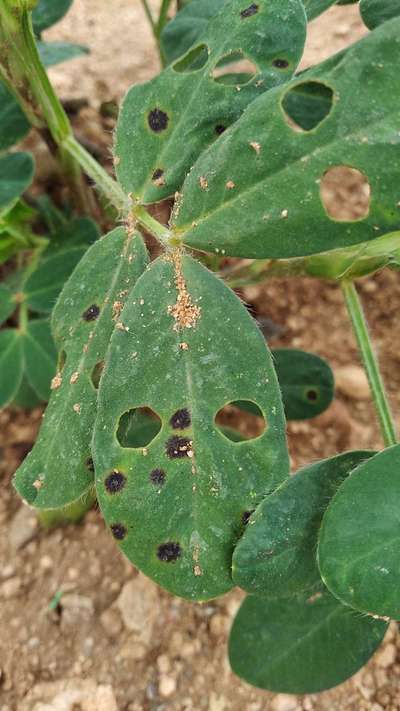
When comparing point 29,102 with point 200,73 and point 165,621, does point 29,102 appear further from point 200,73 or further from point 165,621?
point 165,621

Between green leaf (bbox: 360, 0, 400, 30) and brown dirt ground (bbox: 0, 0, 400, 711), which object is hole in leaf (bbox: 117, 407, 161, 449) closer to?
brown dirt ground (bbox: 0, 0, 400, 711)

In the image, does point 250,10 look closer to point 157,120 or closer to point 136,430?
point 157,120

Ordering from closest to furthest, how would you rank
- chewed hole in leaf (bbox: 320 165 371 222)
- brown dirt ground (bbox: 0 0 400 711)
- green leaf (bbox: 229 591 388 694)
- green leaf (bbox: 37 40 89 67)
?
green leaf (bbox: 229 591 388 694), brown dirt ground (bbox: 0 0 400 711), green leaf (bbox: 37 40 89 67), chewed hole in leaf (bbox: 320 165 371 222)

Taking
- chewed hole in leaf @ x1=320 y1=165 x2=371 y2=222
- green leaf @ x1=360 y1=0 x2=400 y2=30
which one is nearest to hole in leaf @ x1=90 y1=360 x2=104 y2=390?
green leaf @ x1=360 y1=0 x2=400 y2=30

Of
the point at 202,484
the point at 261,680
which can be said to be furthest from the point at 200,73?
the point at 261,680

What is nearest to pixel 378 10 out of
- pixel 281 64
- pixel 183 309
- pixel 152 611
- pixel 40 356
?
pixel 281 64

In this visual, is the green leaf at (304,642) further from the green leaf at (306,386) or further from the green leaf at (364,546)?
the green leaf at (306,386)
